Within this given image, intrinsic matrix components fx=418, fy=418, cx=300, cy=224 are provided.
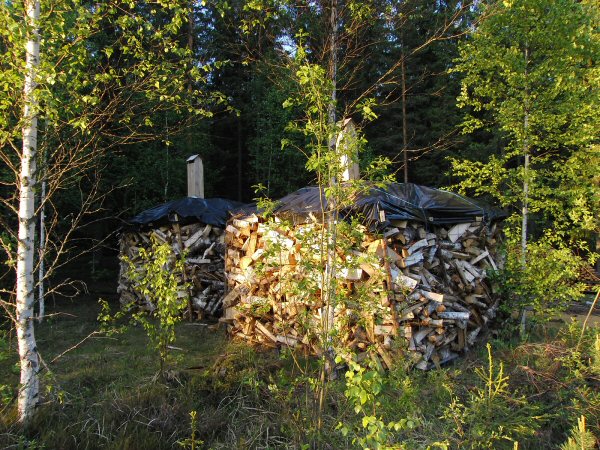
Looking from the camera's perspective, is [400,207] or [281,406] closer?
[281,406]

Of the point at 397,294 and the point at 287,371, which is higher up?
the point at 397,294

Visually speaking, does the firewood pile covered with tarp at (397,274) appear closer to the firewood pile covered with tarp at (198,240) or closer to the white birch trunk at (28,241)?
the firewood pile covered with tarp at (198,240)

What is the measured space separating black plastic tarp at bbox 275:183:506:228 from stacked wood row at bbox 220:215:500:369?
18 cm

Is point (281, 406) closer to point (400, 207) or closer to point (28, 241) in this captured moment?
point (28, 241)

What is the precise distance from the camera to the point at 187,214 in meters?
8.85

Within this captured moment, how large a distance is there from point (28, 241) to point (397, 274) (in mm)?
3900

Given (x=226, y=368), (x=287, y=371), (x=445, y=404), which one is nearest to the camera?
(x=445, y=404)

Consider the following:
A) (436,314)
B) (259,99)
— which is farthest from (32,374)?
(259,99)

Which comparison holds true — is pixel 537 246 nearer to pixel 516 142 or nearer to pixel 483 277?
pixel 483 277

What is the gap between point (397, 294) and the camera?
5.16 m

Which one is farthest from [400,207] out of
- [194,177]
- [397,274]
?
[194,177]

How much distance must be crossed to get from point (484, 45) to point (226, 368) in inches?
244

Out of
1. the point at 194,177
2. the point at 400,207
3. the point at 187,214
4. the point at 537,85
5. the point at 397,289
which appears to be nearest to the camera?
the point at 397,289

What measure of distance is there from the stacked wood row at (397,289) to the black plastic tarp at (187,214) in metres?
1.91
